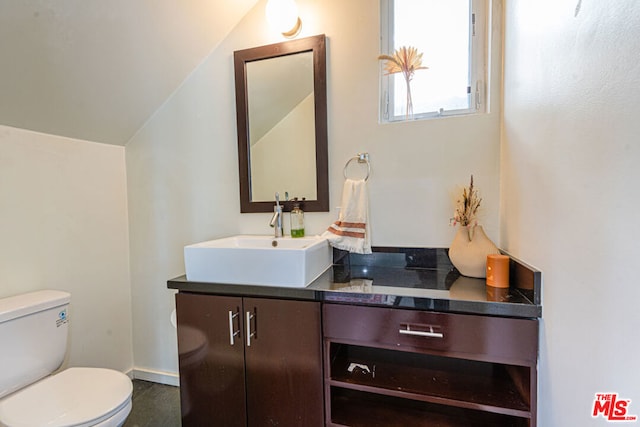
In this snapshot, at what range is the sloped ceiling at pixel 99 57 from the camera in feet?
3.91

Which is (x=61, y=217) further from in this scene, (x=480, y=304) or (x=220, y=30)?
(x=480, y=304)

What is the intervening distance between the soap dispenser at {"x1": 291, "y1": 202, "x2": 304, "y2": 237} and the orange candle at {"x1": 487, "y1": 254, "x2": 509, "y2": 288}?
2.97 ft

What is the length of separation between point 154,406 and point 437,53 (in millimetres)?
2471

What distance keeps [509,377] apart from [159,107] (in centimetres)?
230

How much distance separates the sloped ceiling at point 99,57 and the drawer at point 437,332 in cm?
155

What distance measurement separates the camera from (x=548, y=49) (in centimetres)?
89

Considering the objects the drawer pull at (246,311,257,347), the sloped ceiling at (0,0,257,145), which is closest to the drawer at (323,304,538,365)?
the drawer pull at (246,311,257,347)

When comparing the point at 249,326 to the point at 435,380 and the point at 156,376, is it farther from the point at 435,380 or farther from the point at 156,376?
the point at 156,376

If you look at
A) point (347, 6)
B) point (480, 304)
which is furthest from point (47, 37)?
point (480, 304)

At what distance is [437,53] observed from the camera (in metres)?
1.47

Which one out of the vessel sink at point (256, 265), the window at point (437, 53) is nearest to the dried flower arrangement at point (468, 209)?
the window at point (437, 53)

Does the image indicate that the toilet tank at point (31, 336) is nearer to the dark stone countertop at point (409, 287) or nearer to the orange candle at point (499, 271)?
the dark stone countertop at point (409, 287)

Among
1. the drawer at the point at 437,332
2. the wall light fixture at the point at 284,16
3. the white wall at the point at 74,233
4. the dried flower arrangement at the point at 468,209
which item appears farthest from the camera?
the wall light fixture at the point at 284,16

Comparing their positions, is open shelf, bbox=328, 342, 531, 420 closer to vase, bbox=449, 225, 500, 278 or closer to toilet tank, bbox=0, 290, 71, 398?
vase, bbox=449, 225, 500, 278
